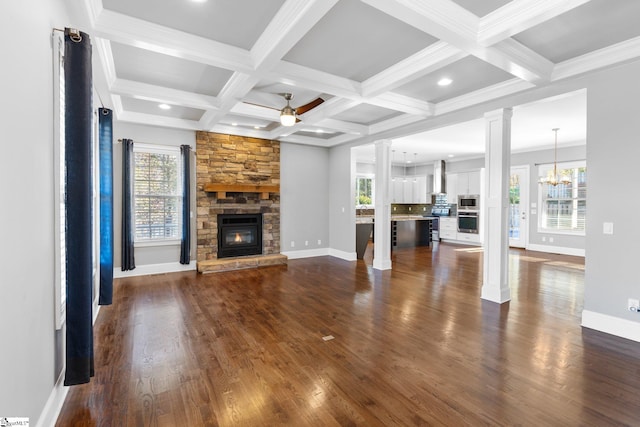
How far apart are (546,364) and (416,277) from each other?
115 inches

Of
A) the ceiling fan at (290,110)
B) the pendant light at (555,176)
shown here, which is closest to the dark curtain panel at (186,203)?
the ceiling fan at (290,110)

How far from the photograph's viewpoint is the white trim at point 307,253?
7.23 meters

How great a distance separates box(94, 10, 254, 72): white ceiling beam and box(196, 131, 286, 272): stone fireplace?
3.20 meters

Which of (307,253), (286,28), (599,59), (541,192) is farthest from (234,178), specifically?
(541,192)

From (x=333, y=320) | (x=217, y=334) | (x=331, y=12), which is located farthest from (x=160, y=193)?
(x=331, y=12)

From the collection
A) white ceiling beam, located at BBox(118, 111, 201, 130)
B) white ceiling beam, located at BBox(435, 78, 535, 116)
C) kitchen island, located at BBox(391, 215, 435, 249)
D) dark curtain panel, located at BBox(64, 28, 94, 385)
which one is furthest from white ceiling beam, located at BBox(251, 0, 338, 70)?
kitchen island, located at BBox(391, 215, 435, 249)

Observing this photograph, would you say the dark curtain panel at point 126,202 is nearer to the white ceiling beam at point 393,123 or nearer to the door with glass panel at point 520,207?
the white ceiling beam at point 393,123

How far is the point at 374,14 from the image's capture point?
8.26 ft

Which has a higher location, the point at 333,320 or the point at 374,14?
the point at 374,14

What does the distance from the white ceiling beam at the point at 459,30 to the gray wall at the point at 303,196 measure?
4.89 meters

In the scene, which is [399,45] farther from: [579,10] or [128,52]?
[128,52]

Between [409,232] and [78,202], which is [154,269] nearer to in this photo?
[78,202]

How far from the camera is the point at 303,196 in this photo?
24.4 ft

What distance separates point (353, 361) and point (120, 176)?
5.14 metres
